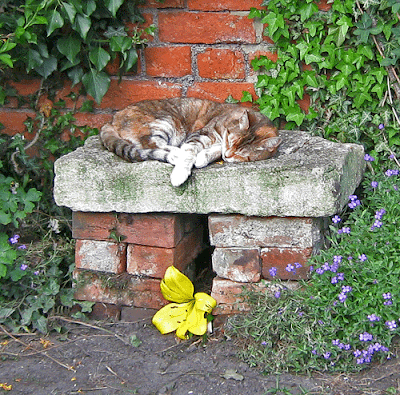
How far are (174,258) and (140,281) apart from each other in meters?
0.23

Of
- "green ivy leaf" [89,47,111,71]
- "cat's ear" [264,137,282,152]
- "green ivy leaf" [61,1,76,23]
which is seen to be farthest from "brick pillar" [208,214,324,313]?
"green ivy leaf" [61,1,76,23]


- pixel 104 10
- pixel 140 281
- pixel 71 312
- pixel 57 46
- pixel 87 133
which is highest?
pixel 104 10

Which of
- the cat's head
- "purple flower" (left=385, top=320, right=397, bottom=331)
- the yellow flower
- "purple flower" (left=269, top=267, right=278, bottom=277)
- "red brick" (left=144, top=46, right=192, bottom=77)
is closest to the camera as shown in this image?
"purple flower" (left=385, top=320, right=397, bottom=331)

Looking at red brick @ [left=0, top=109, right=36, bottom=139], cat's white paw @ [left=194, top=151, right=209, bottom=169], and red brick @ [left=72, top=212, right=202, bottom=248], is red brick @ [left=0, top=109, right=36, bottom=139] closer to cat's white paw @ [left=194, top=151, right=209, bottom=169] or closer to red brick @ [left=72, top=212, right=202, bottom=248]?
red brick @ [left=72, top=212, right=202, bottom=248]

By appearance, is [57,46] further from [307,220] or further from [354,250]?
[354,250]

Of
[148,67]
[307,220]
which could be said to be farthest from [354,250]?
[148,67]

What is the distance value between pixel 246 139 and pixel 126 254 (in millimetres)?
962

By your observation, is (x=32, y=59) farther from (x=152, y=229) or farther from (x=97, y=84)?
(x=152, y=229)

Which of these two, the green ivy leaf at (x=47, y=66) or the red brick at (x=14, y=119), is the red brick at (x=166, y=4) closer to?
the green ivy leaf at (x=47, y=66)

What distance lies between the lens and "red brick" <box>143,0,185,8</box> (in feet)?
12.4

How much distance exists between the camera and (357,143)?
3.71 meters

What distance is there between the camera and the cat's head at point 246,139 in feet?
10.7

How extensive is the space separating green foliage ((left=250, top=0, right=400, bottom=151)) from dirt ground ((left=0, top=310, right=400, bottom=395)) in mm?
1495

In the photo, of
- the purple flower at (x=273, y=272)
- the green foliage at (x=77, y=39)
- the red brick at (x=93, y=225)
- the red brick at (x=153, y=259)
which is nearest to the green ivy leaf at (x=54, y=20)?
the green foliage at (x=77, y=39)
